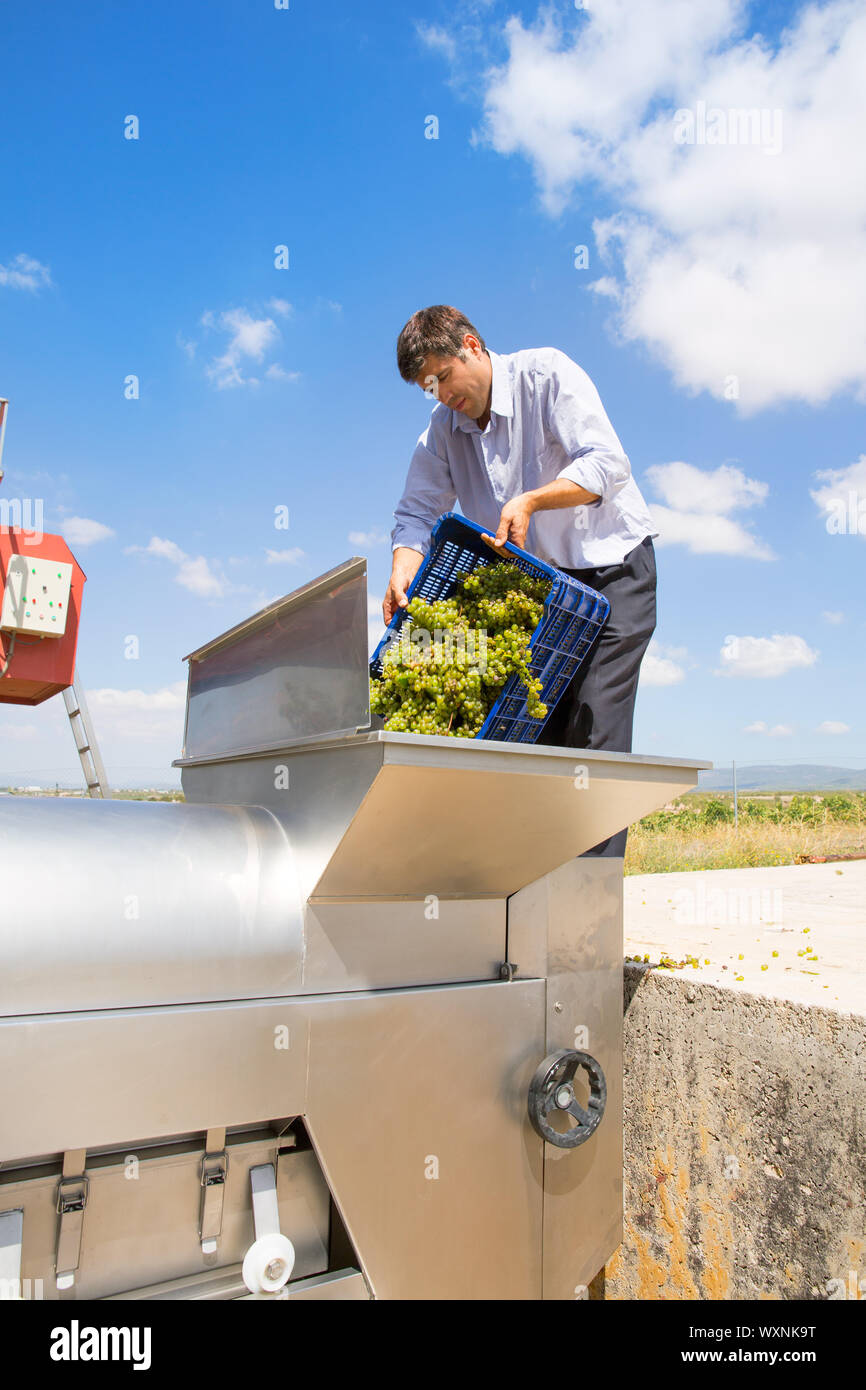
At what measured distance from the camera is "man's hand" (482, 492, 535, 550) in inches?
71.6

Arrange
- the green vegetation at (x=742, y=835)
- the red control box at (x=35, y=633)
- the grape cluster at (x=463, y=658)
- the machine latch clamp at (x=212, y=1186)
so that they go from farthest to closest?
the green vegetation at (x=742, y=835), the red control box at (x=35, y=633), the grape cluster at (x=463, y=658), the machine latch clamp at (x=212, y=1186)

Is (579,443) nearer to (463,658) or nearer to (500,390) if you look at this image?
(500,390)

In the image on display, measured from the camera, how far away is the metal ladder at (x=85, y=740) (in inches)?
178

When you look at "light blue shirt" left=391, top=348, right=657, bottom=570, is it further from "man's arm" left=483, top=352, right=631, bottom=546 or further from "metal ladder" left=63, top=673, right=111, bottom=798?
"metal ladder" left=63, top=673, right=111, bottom=798

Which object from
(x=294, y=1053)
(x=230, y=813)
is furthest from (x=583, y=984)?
(x=230, y=813)

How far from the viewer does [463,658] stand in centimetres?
170

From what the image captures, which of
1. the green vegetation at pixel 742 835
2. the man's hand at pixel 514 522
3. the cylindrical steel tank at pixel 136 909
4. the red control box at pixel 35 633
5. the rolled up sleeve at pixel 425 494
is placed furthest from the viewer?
the green vegetation at pixel 742 835

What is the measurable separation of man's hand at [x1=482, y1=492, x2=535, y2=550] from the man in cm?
8

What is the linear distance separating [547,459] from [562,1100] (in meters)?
1.51

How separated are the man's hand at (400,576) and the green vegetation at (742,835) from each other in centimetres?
406

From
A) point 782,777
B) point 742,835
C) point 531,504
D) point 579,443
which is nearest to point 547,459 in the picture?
point 579,443

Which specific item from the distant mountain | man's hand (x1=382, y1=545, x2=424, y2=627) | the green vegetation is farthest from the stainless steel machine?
the distant mountain

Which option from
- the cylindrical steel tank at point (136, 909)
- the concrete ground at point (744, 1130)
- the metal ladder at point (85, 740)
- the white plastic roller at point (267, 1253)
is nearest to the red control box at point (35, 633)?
the metal ladder at point (85, 740)

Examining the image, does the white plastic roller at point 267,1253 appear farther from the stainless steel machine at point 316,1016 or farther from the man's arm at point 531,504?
the man's arm at point 531,504
